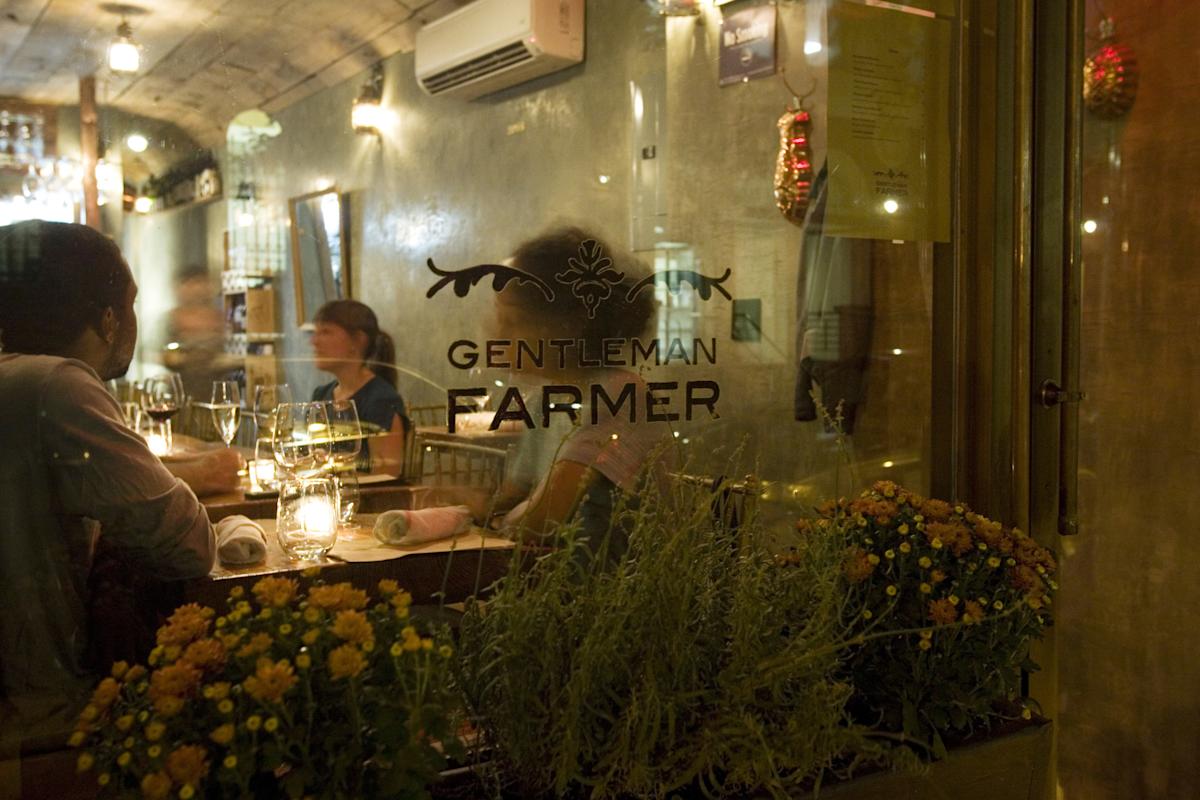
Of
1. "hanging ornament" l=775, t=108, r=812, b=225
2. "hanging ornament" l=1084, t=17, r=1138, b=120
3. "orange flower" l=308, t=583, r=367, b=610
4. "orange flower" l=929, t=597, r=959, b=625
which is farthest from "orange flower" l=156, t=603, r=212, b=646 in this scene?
"hanging ornament" l=1084, t=17, r=1138, b=120

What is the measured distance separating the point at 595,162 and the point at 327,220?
466 millimetres

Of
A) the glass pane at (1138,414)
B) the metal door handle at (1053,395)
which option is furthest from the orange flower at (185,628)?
the glass pane at (1138,414)

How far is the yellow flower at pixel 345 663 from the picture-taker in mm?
1016

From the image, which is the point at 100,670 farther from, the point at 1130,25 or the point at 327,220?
the point at 1130,25

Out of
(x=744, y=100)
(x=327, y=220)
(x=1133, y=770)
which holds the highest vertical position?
(x=744, y=100)

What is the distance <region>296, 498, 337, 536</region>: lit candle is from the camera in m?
1.49

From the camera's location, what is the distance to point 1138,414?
2.82m

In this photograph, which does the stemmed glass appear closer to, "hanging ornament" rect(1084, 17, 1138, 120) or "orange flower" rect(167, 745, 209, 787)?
"orange flower" rect(167, 745, 209, 787)

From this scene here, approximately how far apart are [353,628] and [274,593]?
114 millimetres

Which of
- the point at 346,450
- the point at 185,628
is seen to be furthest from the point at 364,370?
the point at 185,628

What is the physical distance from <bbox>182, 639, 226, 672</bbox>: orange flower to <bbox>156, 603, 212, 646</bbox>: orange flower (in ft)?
0.07

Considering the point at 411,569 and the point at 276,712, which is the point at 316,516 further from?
the point at 276,712

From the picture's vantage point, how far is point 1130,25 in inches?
112

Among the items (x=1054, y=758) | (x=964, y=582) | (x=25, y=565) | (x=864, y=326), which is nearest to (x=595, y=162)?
(x=864, y=326)
